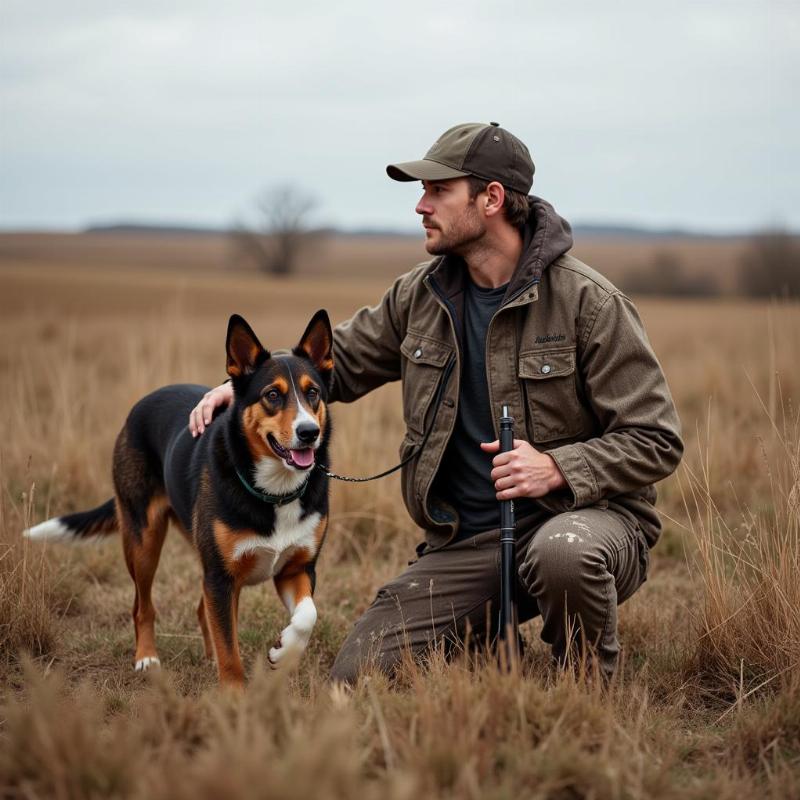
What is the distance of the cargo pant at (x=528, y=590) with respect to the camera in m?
3.60

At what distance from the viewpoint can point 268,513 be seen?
12.8 ft

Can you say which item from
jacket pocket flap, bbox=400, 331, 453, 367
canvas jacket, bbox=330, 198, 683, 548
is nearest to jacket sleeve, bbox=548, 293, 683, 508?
canvas jacket, bbox=330, 198, 683, 548

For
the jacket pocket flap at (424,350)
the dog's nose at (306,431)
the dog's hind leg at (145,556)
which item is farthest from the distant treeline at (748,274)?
the dog's hind leg at (145,556)

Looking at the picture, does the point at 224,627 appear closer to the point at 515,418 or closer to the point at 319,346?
the point at 319,346

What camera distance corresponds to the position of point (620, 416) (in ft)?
12.6

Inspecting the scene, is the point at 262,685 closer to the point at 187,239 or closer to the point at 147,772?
the point at 147,772

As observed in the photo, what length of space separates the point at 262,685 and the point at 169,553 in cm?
340

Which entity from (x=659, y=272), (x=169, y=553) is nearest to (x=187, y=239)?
(x=659, y=272)

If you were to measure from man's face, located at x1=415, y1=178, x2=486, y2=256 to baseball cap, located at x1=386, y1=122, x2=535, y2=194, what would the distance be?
0.25 feet

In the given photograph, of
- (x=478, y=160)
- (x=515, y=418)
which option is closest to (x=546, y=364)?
(x=515, y=418)

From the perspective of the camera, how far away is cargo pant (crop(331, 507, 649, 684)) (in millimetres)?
3604

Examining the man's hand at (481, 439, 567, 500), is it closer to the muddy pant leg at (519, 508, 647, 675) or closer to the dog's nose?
the muddy pant leg at (519, 508, 647, 675)

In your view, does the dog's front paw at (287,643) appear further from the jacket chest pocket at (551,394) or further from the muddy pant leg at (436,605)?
the jacket chest pocket at (551,394)

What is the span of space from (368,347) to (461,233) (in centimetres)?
81
